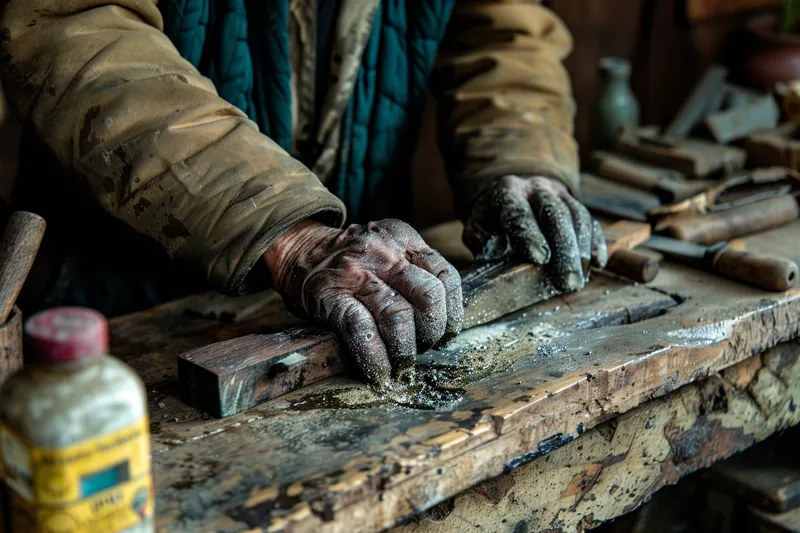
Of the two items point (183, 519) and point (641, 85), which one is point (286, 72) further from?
point (641, 85)

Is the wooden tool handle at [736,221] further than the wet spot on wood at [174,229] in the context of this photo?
Yes

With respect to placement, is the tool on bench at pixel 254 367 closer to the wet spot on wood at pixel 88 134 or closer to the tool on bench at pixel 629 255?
the wet spot on wood at pixel 88 134

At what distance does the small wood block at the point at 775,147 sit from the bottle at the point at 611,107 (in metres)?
0.44

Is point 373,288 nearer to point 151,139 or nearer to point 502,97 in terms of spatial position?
point 151,139

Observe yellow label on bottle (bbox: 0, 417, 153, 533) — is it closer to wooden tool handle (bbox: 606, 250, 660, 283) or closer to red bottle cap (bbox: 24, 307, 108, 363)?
red bottle cap (bbox: 24, 307, 108, 363)

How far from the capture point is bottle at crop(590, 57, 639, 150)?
3100 mm

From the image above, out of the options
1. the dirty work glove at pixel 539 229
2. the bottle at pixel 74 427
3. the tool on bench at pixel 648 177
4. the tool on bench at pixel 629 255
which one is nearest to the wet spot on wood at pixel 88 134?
the bottle at pixel 74 427

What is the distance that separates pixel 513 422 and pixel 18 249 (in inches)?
30.8

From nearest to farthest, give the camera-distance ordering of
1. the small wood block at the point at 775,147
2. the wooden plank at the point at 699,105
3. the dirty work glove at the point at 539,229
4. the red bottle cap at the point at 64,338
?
the red bottle cap at the point at 64,338 < the dirty work glove at the point at 539,229 < the small wood block at the point at 775,147 < the wooden plank at the point at 699,105

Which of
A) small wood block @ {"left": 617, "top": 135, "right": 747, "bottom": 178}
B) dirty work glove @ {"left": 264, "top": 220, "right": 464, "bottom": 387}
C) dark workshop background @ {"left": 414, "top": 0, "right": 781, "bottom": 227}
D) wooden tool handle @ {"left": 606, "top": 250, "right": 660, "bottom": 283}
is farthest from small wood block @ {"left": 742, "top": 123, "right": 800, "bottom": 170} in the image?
dirty work glove @ {"left": 264, "top": 220, "right": 464, "bottom": 387}

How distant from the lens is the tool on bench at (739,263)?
1842 mm

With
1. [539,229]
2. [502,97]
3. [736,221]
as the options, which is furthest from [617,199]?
[539,229]

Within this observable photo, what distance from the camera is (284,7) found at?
1947 mm

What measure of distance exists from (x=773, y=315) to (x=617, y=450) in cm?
48
